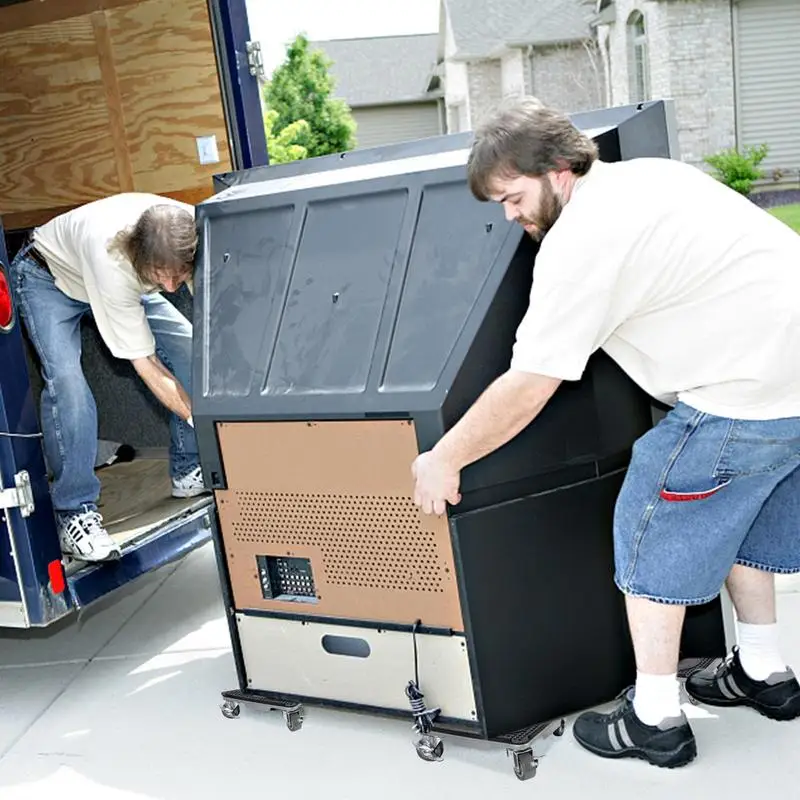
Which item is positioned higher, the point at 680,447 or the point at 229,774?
the point at 680,447

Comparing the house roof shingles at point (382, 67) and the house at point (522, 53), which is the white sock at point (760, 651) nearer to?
the house at point (522, 53)

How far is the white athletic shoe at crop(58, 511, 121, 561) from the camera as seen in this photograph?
3.69 m

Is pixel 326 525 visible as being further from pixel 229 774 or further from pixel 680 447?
pixel 680 447

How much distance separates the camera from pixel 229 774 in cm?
313

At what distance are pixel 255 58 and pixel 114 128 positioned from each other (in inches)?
33.5

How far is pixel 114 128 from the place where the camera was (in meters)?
4.98

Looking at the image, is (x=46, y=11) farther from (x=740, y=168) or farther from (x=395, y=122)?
(x=395, y=122)

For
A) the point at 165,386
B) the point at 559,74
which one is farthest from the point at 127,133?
the point at 559,74

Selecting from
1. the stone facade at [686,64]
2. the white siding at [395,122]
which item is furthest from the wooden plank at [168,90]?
the white siding at [395,122]

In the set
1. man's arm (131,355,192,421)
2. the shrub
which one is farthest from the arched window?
man's arm (131,355,192,421)

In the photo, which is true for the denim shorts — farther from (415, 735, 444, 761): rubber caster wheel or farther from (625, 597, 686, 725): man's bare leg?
A: (415, 735, 444, 761): rubber caster wheel

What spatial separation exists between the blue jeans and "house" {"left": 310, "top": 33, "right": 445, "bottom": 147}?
31861 mm

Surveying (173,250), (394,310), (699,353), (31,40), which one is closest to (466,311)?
(394,310)

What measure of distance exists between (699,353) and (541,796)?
3.84 ft
